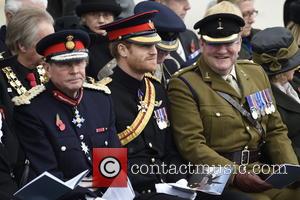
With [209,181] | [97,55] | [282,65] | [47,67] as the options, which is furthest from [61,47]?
[282,65]

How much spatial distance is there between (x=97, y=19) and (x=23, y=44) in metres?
1.27

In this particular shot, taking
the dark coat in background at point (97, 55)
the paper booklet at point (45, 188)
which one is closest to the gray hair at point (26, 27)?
the dark coat in background at point (97, 55)

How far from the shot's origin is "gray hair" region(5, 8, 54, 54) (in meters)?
5.83

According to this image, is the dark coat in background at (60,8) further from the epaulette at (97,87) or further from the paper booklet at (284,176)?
the paper booklet at (284,176)

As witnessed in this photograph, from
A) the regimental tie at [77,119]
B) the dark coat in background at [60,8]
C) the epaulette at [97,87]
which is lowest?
the dark coat in background at [60,8]

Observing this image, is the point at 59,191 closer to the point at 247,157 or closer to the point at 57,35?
the point at 57,35

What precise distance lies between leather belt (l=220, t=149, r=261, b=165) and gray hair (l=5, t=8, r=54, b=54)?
5.00 feet

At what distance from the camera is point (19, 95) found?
577 cm

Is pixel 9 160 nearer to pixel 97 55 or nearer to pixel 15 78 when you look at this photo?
pixel 15 78

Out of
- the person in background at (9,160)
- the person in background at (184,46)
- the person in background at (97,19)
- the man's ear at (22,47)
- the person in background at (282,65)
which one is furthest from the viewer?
the person in background at (184,46)

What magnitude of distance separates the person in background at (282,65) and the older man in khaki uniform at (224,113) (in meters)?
0.24

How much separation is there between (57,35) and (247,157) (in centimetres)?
164

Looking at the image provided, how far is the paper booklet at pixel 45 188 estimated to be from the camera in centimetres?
→ 479

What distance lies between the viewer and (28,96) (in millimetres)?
5457
